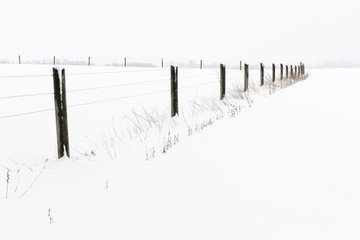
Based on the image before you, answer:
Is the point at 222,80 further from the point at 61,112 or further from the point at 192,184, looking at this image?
the point at 192,184

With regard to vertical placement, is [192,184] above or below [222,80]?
below

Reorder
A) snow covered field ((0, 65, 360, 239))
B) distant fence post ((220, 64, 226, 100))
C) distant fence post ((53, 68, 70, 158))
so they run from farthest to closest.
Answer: distant fence post ((220, 64, 226, 100)) → distant fence post ((53, 68, 70, 158)) → snow covered field ((0, 65, 360, 239))

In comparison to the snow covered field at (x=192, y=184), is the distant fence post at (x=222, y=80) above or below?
above

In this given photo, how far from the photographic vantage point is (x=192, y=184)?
11.9 feet

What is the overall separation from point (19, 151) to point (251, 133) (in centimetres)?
385

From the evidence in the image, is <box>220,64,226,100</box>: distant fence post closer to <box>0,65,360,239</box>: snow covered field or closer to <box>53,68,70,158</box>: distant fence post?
<box>0,65,360,239</box>: snow covered field

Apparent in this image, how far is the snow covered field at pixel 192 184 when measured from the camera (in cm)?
268

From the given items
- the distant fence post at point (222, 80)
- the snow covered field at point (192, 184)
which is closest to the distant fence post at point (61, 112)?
the snow covered field at point (192, 184)

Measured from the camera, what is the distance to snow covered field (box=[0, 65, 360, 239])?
268 cm

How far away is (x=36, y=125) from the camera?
7031 millimetres

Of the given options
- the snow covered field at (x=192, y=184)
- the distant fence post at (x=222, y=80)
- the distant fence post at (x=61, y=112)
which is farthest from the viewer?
the distant fence post at (x=222, y=80)

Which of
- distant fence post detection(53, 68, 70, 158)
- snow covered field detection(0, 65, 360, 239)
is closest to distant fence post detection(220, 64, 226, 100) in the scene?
snow covered field detection(0, 65, 360, 239)

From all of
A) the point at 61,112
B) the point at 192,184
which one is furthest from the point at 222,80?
the point at 192,184

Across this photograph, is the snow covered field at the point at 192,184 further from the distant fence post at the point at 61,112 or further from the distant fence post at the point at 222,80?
the distant fence post at the point at 222,80
